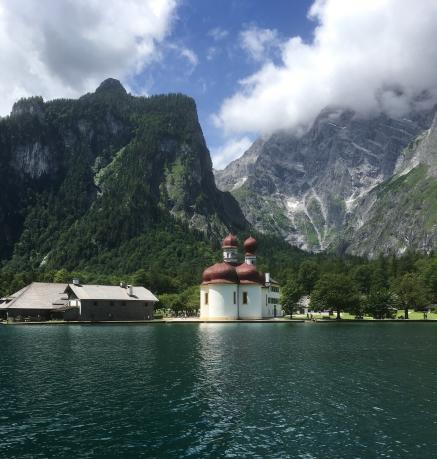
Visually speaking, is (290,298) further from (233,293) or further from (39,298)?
(39,298)

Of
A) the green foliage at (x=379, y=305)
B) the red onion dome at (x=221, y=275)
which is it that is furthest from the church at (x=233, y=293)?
the green foliage at (x=379, y=305)

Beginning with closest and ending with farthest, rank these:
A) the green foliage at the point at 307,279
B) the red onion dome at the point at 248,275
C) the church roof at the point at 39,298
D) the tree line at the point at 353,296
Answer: the church roof at the point at 39,298 → the red onion dome at the point at 248,275 → the tree line at the point at 353,296 → the green foliage at the point at 307,279

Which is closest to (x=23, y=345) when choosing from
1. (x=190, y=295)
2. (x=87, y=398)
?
(x=87, y=398)

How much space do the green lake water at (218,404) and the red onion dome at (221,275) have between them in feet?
220

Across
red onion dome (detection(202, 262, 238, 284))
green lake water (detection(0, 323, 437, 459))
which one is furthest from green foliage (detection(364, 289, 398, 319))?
green lake water (detection(0, 323, 437, 459))

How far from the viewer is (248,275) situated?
123 meters

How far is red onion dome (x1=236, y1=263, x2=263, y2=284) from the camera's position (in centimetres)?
12300

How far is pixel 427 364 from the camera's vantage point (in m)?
45.3

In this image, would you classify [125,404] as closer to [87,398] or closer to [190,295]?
[87,398]

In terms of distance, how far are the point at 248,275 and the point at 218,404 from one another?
94.1 metres

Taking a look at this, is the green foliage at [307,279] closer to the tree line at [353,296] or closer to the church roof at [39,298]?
the tree line at [353,296]

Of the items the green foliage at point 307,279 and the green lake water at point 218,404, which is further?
the green foliage at point 307,279

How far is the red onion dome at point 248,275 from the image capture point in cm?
12300

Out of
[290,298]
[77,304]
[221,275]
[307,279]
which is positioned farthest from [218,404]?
[307,279]
